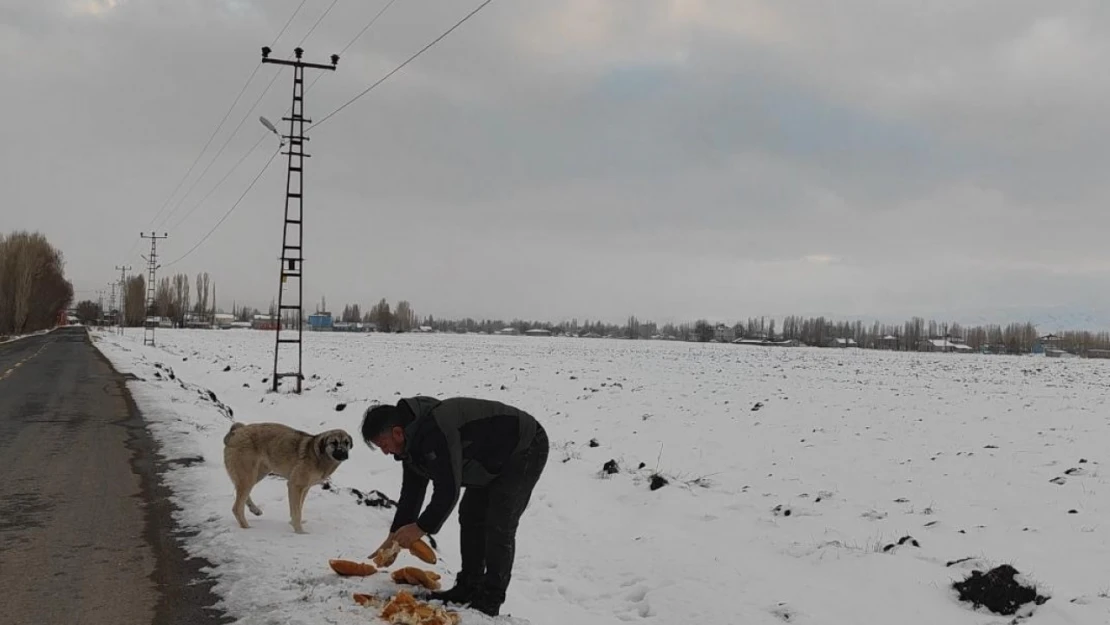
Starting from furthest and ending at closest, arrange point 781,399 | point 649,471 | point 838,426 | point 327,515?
point 781,399, point 838,426, point 649,471, point 327,515

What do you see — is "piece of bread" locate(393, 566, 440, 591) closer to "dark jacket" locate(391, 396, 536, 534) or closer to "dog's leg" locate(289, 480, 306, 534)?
"dark jacket" locate(391, 396, 536, 534)

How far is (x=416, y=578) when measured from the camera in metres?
5.36

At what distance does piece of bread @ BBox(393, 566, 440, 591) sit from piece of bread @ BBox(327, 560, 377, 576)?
24 cm

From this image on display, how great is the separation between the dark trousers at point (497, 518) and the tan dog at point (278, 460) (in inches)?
82.7

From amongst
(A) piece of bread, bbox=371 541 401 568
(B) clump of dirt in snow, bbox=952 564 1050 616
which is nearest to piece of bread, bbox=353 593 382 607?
(A) piece of bread, bbox=371 541 401 568

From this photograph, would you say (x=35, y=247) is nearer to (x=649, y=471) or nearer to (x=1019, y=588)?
(x=649, y=471)

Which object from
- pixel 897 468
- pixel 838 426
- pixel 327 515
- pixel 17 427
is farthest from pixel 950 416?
pixel 17 427

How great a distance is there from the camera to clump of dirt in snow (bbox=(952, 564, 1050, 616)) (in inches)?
258

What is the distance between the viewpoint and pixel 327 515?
7.48 metres

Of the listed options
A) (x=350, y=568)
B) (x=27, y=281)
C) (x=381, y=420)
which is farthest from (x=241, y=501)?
(x=27, y=281)

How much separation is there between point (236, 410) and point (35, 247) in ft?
324

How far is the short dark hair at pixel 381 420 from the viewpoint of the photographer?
181 inches

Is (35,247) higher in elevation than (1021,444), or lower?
higher

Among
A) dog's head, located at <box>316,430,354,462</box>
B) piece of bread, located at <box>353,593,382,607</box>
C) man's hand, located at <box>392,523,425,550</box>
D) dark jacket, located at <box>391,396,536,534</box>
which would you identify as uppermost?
dark jacket, located at <box>391,396,536,534</box>
